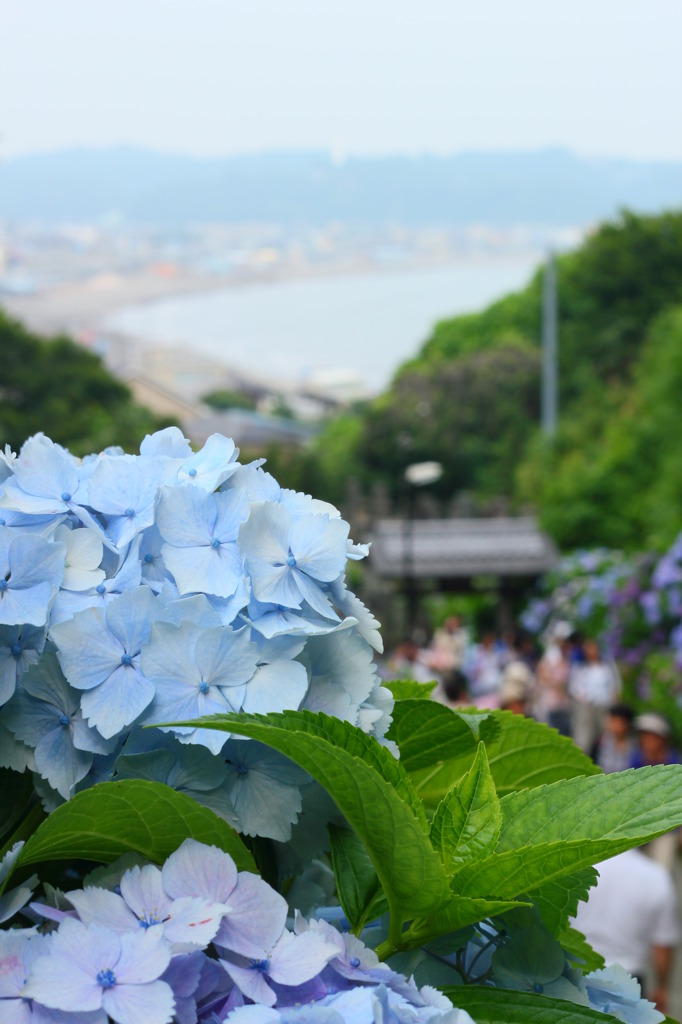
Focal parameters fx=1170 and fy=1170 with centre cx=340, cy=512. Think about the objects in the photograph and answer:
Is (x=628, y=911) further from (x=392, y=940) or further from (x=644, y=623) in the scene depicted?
(x=644, y=623)

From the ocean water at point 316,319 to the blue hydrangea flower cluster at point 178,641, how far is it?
357 feet

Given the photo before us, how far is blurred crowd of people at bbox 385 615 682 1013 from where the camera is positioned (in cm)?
342

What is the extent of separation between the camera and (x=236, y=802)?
62cm

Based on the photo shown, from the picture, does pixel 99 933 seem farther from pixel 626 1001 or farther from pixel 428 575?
pixel 428 575

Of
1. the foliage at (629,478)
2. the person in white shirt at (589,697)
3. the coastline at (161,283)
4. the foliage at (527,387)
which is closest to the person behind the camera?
the person in white shirt at (589,697)

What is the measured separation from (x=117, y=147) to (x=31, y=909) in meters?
203

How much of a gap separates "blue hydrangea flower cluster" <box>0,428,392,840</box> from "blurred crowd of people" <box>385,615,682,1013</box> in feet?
2.69

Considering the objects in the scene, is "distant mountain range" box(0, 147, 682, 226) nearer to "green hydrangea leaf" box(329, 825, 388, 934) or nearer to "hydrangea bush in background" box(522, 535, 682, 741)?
"hydrangea bush in background" box(522, 535, 682, 741)

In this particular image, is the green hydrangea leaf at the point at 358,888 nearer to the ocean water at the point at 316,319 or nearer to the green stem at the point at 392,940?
the green stem at the point at 392,940

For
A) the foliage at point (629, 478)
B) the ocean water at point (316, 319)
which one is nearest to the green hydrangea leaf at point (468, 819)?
the foliage at point (629, 478)

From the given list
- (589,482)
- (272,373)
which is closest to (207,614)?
(589,482)

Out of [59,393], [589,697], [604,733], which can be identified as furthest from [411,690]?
[59,393]

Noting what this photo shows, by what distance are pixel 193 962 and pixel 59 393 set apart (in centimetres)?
3375

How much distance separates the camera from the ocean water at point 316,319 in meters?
117
